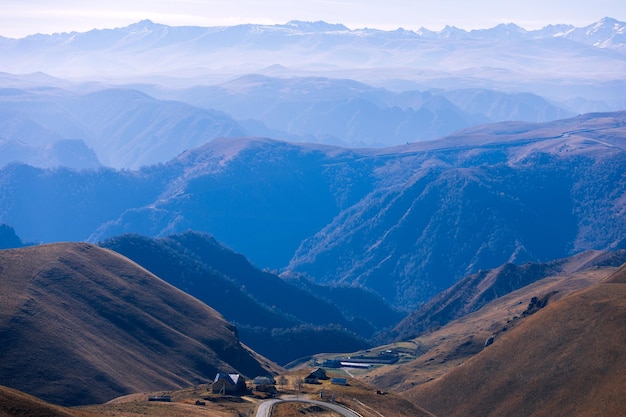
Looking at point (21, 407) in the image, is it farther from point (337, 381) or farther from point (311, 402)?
point (337, 381)

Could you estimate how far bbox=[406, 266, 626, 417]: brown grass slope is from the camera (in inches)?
4766

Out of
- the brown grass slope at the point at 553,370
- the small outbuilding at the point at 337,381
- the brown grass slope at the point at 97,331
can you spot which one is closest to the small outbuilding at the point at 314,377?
the small outbuilding at the point at 337,381

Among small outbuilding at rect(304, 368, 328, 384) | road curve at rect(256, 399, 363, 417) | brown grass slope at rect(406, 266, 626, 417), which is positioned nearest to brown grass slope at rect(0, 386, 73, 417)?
road curve at rect(256, 399, 363, 417)

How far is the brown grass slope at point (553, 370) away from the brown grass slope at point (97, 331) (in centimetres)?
3630

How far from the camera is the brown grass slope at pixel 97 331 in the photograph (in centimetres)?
13512

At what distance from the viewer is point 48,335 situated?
142875 millimetres

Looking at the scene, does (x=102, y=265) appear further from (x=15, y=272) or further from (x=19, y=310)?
(x=19, y=310)

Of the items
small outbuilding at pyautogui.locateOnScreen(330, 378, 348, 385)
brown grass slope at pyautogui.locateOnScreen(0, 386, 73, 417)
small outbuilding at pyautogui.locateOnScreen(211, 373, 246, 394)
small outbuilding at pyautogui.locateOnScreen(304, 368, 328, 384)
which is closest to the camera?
brown grass slope at pyautogui.locateOnScreen(0, 386, 73, 417)

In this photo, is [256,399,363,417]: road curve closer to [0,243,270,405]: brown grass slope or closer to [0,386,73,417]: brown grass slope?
[0,386,73,417]: brown grass slope

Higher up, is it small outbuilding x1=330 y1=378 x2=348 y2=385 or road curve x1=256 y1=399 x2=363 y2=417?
road curve x1=256 y1=399 x2=363 y2=417

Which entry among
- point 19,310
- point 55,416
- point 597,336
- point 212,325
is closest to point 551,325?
point 597,336

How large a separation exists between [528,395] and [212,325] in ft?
216

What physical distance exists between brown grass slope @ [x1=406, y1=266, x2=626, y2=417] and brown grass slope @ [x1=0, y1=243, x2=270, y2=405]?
36.3 meters

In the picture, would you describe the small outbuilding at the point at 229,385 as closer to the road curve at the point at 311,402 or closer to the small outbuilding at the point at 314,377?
the road curve at the point at 311,402
